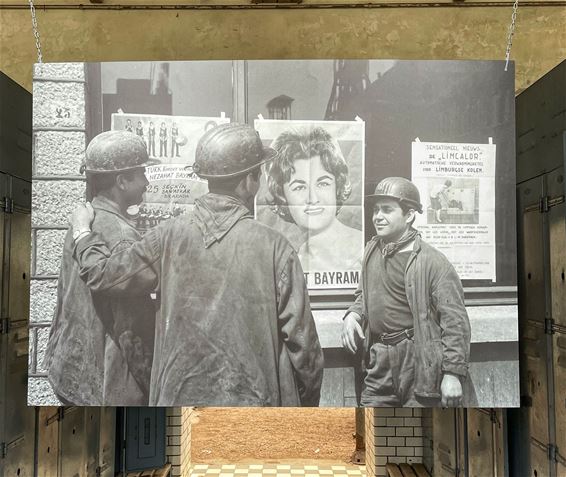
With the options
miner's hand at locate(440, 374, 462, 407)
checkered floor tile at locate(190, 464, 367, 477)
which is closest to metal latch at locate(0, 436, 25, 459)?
miner's hand at locate(440, 374, 462, 407)

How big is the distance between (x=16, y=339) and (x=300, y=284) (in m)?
1.75

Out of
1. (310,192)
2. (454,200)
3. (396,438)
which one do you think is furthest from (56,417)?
(396,438)

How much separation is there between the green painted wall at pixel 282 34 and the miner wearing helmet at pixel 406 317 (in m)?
2.02

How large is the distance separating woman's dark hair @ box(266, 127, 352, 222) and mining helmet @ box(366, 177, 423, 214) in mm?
158

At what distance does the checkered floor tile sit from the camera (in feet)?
22.9

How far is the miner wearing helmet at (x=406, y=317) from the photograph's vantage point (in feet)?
8.76

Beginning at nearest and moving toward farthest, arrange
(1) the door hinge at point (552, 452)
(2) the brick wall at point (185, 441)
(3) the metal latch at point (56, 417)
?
(1) the door hinge at point (552, 452) < (3) the metal latch at point (56, 417) < (2) the brick wall at point (185, 441)

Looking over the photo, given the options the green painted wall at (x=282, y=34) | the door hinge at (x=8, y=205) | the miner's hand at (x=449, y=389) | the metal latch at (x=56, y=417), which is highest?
the green painted wall at (x=282, y=34)

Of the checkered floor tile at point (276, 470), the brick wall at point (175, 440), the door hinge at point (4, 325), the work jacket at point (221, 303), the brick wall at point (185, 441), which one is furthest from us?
the checkered floor tile at point (276, 470)

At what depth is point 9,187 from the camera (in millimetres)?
2969

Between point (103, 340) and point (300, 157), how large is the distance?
1.42 metres

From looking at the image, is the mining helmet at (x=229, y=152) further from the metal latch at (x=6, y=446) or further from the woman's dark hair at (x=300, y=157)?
the metal latch at (x=6, y=446)

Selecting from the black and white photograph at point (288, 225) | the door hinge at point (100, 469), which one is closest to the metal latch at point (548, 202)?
the black and white photograph at point (288, 225)

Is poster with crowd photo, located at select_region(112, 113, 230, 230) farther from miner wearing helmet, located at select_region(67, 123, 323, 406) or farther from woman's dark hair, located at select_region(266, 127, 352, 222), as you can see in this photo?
woman's dark hair, located at select_region(266, 127, 352, 222)
